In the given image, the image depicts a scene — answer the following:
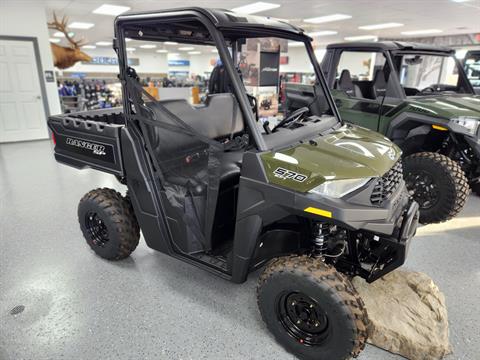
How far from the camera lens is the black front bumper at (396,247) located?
1.69 metres

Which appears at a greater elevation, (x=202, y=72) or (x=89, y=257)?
(x=202, y=72)

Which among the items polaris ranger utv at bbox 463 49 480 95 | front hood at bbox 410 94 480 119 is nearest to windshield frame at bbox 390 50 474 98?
front hood at bbox 410 94 480 119

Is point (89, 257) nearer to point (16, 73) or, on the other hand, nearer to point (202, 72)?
point (16, 73)

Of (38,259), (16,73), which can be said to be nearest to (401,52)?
(38,259)

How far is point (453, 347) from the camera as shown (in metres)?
1.89

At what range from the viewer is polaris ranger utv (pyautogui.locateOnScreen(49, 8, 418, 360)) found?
5.19 ft

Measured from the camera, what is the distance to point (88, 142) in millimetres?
2426

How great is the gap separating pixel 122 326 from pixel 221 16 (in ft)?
6.16

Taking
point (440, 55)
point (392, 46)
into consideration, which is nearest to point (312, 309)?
point (392, 46)

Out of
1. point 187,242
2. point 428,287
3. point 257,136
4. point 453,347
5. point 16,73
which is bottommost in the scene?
point 453,347

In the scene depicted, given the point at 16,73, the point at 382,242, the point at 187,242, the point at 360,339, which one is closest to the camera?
the point at 360,339

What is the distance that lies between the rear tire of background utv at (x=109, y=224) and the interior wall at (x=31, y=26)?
6415mm

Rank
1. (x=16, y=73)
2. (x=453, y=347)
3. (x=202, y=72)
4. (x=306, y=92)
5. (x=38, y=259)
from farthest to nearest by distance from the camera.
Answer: (x=202, y=72)
(x=16, y=73)
(x=306, y=92)
(x=38, y=259)
(x=453, y=347)

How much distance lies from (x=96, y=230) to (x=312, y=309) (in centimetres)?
187
